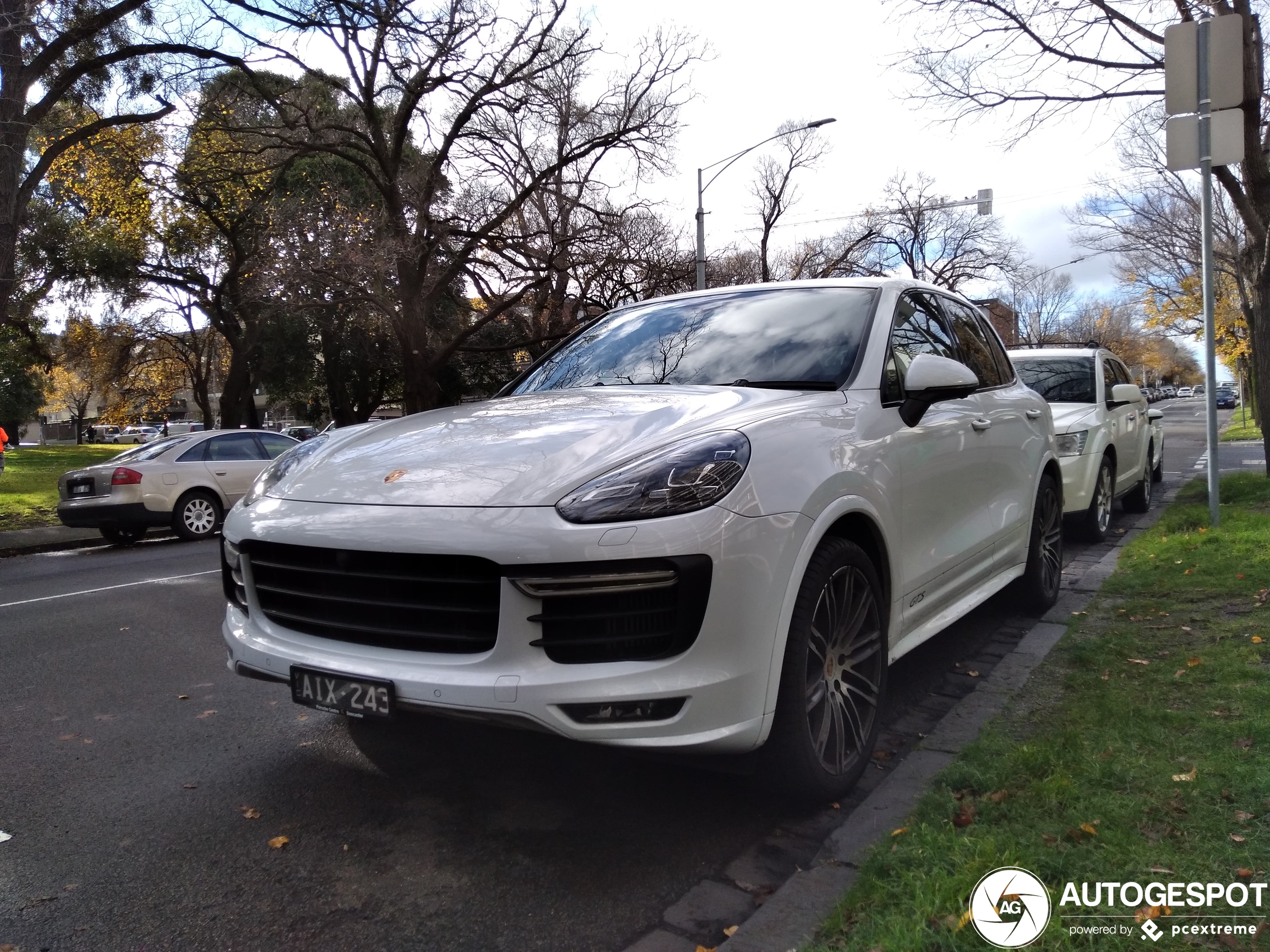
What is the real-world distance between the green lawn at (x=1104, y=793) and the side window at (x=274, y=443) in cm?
1186

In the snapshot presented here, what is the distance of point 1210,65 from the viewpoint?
281 inches

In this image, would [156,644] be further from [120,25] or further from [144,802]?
[120,25]

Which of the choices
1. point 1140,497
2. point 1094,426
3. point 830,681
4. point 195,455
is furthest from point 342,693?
point 195,455

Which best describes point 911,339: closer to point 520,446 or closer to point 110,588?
point 520,446

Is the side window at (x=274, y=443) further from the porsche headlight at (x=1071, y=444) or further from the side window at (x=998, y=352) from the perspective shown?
the side window at (x=998, y=352)

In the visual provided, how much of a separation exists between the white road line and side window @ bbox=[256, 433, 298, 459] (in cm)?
479

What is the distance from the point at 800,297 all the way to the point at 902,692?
190 cm

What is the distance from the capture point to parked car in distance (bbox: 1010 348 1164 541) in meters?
7.72

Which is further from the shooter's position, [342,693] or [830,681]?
[830,681]

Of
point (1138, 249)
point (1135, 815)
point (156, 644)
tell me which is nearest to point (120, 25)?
point (156, 644)

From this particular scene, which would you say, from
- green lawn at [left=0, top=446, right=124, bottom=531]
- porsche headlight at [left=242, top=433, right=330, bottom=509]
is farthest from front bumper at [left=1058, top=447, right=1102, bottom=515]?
green lawn at [left=0, top=446, right=124, bottom=531]

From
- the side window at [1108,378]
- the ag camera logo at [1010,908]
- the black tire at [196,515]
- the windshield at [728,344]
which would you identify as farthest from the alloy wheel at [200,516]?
the ag camera logo at [1010,908]

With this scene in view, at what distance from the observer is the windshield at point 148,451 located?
489 inches

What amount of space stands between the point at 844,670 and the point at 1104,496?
6326mm
